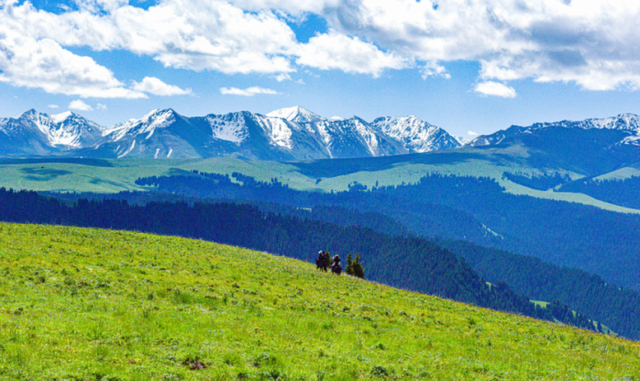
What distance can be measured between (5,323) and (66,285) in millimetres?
8732

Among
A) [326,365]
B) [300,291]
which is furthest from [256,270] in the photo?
[326,365]

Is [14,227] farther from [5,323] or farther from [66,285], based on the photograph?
[5,323]

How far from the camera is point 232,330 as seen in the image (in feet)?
76.5

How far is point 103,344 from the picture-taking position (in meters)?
19.0

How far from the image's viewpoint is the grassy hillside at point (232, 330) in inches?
720

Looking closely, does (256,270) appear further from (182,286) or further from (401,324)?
(401,324)

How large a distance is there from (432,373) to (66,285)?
21.3m

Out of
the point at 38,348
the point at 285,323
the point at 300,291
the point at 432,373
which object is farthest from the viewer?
the point at 300,291

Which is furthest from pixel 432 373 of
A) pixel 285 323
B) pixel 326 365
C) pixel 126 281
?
pixel 126 281

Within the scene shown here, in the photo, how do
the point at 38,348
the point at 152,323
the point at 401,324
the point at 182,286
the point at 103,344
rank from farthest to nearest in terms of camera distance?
the point at 182,286 → the point at 401,324 → the point at 152,323 → the point at 103,344 → the point at 38,348

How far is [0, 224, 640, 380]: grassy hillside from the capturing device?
18281 mm

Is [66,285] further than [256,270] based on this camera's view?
No

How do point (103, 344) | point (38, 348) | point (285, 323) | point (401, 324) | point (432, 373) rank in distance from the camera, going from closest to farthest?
point (38, 348) → point (103, 344) → point (432, 373) → point (285, 323) → point (401, 324)

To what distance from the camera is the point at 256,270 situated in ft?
144
